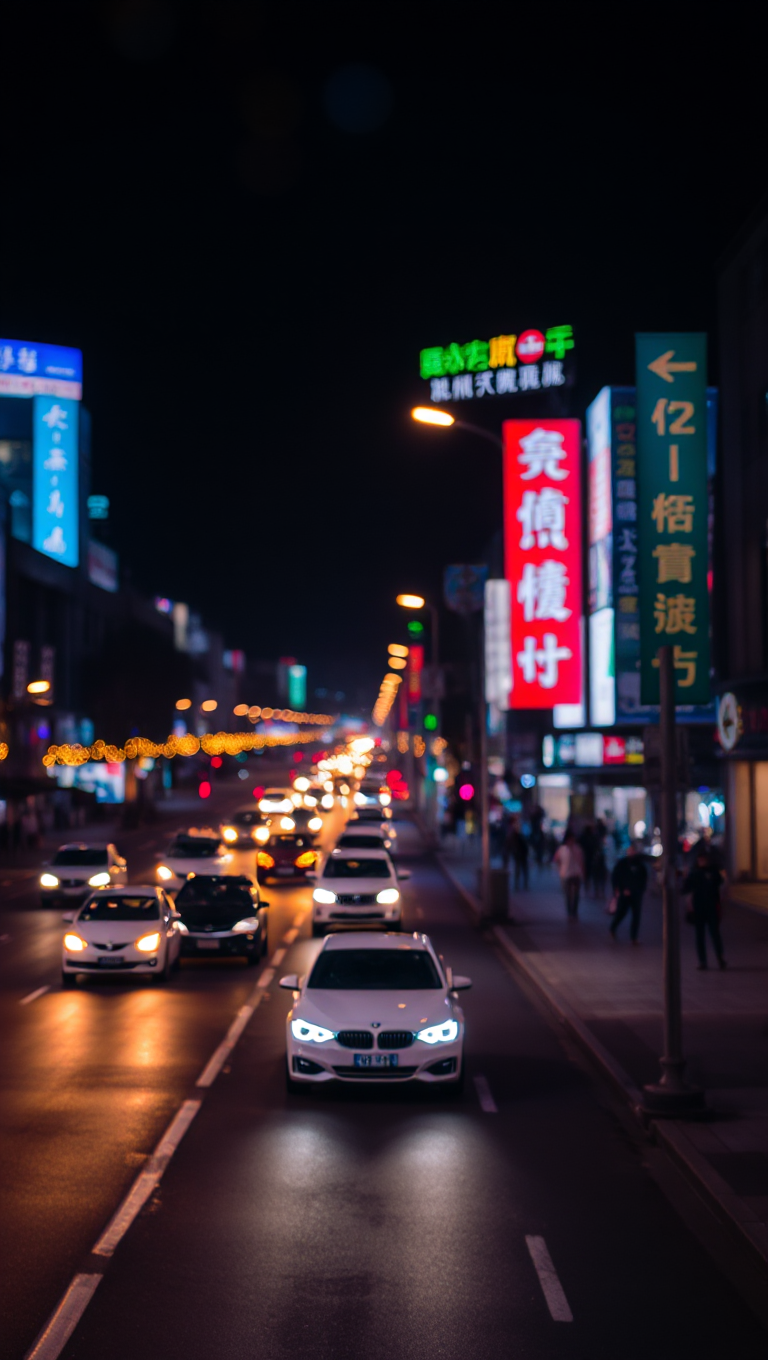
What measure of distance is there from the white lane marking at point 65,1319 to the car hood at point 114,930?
14.1m

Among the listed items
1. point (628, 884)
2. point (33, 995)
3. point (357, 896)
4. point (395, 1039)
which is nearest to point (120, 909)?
point (33, 995)

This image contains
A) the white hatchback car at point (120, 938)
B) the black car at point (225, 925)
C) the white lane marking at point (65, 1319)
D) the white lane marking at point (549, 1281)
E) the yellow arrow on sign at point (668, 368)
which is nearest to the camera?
the white lane marking at point (65, 1319)

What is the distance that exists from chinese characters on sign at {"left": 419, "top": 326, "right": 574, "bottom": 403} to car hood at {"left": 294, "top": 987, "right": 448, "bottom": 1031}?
40713 millimetres

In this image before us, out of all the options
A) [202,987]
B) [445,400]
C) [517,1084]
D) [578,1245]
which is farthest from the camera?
[445,400]

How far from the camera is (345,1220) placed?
9.94 metres

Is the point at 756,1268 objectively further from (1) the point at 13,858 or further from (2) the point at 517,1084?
(1) the point at 13,858

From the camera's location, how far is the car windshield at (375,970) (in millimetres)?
15062

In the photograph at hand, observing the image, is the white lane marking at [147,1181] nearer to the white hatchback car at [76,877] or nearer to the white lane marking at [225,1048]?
the white lane marking at [225,1048]

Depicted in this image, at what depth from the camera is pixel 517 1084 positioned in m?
14.8

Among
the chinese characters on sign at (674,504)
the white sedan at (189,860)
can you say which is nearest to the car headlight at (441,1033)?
the chinese characters on sign at (674,504)

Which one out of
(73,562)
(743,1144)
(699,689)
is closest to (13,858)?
(699,689)

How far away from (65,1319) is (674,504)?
25188 mm

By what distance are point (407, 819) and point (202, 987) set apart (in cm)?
6460

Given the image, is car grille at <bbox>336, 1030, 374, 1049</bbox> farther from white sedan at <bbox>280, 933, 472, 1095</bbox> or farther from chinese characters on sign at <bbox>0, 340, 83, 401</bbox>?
chinese characters on sign at <bbox>0, 340, 83, 401</bbox>
